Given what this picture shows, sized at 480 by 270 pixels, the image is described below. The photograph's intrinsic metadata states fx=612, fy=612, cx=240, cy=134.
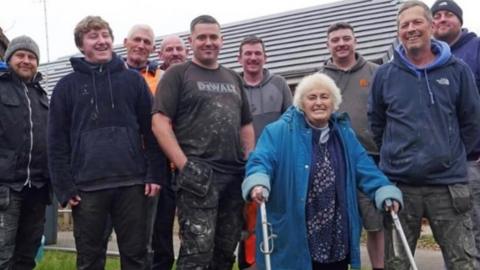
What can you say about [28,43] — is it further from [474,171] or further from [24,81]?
[474,171]

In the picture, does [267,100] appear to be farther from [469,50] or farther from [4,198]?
[4,198]

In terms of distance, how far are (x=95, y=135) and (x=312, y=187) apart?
1644 millimetres

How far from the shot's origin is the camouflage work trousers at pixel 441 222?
4355 millimetres

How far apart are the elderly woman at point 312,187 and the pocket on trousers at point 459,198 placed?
452 millimetres

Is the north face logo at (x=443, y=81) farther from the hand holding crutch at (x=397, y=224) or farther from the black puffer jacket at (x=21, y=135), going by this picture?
the black puffer jacket at (x=21, y=135)

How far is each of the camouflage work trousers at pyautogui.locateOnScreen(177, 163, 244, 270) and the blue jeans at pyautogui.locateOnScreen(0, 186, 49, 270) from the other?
1.38 m

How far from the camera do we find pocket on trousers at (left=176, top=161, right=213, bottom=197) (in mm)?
4540

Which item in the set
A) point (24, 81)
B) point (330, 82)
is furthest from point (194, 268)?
point (24, 81)

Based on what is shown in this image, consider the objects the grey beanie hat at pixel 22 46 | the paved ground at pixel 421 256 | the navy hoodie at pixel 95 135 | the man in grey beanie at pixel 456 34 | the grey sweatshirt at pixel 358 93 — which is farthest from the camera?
the paved ground at pixel 421 256

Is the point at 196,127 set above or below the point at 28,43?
below

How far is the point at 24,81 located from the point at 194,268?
2.23m

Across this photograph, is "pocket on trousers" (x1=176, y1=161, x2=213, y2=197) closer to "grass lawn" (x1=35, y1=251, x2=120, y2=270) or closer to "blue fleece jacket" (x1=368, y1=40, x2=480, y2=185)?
"blue fleece jacket" (x1=368, y1=40, x2=480, y2=185)

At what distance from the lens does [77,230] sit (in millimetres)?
4535

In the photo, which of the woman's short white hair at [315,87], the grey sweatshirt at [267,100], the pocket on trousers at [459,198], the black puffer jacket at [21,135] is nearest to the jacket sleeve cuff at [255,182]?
the woman's short white hair at [315,87]
